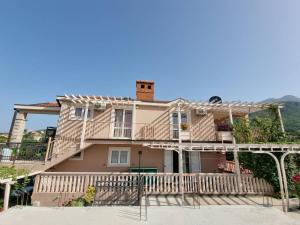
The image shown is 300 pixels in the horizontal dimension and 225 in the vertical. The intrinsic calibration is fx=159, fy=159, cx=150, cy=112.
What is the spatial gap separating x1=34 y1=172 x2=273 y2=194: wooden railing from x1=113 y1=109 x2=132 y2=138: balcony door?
14.1ft

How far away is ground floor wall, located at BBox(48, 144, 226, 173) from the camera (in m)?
12.7

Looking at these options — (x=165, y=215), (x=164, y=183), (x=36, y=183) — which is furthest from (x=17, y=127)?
(x=165, y=215)

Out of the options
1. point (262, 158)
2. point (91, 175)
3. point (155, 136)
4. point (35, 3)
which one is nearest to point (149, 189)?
point (91, 175)

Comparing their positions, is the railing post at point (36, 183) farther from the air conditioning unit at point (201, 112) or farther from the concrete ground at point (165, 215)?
the air conditioning unit at point (201, 112)

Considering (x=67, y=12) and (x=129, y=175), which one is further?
(x=67, y=12)

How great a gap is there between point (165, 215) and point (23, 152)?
10.1 m

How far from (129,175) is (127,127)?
4.79m

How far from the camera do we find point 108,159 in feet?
43.1

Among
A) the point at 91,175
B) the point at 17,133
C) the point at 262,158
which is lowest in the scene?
the point at 91,175

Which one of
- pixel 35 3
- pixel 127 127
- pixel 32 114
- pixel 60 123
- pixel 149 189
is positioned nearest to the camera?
pixel 149 189

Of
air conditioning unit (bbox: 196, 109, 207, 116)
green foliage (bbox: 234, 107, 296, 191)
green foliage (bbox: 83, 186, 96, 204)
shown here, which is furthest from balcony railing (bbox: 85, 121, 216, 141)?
green foliage (bbox: 83, 186, 96, 204)

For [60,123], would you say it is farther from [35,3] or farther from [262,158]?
[262,158]

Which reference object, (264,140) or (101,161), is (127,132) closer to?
(101,161)

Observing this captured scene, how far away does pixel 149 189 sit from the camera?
9773 mm
